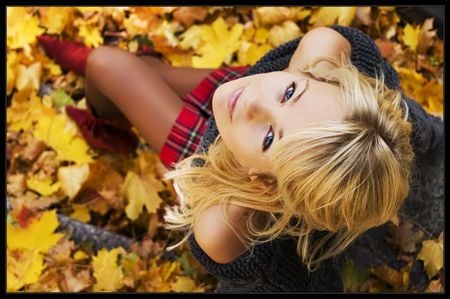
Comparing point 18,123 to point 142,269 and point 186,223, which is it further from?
point 186,223

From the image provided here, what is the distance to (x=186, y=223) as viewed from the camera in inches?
62.7

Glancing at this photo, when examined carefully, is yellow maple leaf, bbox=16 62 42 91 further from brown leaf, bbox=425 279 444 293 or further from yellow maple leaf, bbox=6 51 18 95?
brown leaf, bbox=425 279 444 293

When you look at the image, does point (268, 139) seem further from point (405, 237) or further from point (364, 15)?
point (364, 15)

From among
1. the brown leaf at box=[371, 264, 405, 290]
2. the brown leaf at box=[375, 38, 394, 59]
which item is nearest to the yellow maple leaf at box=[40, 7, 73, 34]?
the brown leaf at box=[375, 38, 394, 59]

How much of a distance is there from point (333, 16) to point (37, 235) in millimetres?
1263

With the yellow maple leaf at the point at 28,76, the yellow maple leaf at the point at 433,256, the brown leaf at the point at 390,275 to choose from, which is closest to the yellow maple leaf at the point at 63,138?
the yellow maple leaf at the point at 28,76

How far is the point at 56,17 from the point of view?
6.89 ft

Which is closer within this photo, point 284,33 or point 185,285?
point 185,285

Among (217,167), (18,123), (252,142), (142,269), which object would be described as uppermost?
(252,142)

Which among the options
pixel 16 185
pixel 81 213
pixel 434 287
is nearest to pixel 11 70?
pixel 16 185

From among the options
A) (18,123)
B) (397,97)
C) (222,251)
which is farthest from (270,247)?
(18,123)

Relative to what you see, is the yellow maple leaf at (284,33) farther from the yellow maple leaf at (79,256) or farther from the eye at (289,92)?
the yellow maple leaf at (79,256)

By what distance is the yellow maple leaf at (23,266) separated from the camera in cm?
188

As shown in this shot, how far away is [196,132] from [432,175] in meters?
0.76
